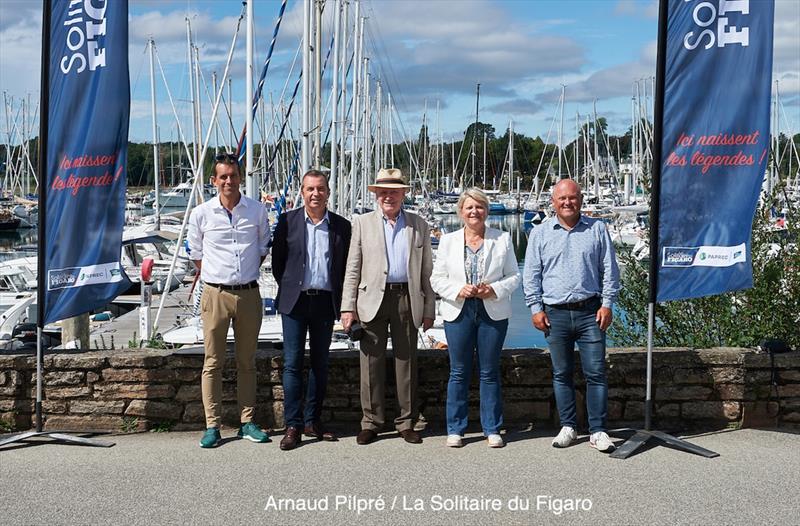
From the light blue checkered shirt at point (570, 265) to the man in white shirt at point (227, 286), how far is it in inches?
76.8

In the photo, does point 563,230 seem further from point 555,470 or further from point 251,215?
point 251,215

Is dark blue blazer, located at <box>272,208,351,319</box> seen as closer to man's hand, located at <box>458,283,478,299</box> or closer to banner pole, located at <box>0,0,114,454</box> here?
man's hand, located at <box>458,283,478,299</box>

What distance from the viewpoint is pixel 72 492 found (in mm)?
5074

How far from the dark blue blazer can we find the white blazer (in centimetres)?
69

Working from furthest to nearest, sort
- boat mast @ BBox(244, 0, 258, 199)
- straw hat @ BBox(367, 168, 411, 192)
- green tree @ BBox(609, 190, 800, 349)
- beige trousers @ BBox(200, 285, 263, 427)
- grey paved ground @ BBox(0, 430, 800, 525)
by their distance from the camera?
boat mast @ BBox(244, 0, 258, 199) < green tree @ BBox(609, 190, 800, 349) < straw hat @ BBox(367, 168, 411, 192) < beige trousers @ BBox(200, 285, 263, 427) < grey paved ground @ BBox(0, 430, 800, 525)

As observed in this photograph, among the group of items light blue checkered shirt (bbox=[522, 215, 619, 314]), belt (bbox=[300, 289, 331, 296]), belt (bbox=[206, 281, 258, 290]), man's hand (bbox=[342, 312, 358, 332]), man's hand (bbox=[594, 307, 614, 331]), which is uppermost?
light blue checkered shirt (bbox=[522, 215, 619, 314])

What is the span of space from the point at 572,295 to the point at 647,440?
1144 millimetres

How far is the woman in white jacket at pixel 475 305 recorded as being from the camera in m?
6.00

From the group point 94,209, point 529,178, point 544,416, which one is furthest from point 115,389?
point 529,178

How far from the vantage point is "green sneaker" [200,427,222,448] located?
598cm

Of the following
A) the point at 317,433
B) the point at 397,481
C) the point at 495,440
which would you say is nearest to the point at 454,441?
the point at 495,440

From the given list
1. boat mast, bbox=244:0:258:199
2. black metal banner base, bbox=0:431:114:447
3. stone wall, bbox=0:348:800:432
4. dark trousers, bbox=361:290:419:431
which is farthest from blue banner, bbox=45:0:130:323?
boat mast, bbox=244:0:258:199

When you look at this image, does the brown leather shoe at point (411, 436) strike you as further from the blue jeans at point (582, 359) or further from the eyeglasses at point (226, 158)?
the eyeglasses at point (226, 158)

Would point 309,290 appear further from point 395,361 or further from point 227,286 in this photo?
point 395,361
